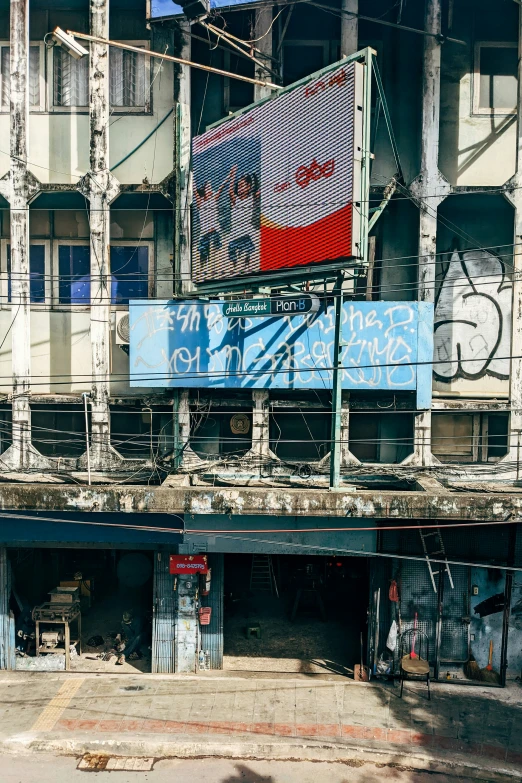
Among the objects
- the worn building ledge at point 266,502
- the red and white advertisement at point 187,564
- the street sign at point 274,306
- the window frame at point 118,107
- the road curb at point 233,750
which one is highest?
the window frame at point 118,107

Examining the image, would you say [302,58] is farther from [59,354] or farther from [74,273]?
[59,354]

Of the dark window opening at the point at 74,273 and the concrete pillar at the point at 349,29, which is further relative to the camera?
the dark window opening at the point at 74,273

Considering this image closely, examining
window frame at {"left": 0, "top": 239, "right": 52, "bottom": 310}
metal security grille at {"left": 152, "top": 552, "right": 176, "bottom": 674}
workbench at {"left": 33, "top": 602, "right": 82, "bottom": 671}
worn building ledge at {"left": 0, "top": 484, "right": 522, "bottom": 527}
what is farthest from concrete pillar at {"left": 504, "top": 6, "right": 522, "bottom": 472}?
window frame at {"left": 0, "top": 239, "right": 52, "bottom": 310}

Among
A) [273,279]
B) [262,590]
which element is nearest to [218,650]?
[262,590]

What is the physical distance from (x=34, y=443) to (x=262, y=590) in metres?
7.33

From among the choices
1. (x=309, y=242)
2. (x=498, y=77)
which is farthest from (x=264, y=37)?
(x=498, y=77)

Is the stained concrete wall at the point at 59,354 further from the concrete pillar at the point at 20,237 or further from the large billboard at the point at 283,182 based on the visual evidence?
the large billboard at the point at 283,182

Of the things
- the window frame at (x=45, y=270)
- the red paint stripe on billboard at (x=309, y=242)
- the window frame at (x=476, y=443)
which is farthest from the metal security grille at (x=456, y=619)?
the window frame at (x=45, y=270)

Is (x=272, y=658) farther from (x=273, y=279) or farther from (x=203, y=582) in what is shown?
(x=273, y=279)

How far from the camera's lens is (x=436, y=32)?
Answer: 595 inches

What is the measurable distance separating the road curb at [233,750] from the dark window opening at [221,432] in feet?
20.7

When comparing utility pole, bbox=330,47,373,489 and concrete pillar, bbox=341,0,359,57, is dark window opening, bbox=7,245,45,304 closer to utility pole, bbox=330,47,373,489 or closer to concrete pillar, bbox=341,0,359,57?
utility pole, bbox=330,47,373,489

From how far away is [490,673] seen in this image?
51.6 feet

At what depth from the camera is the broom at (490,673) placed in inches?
617
